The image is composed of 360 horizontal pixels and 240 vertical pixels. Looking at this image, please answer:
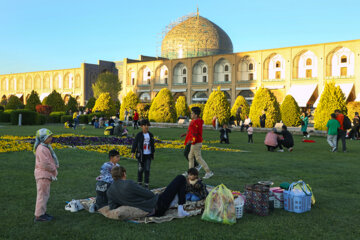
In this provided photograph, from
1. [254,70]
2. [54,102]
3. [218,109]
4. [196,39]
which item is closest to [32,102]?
[54,102]

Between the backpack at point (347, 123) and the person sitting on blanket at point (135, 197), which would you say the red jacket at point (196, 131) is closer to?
the person sitting on blanket at point (135, 197)

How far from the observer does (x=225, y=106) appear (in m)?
28.5

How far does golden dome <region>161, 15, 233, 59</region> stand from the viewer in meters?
65.9

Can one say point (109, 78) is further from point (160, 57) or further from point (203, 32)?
point (203, 32)

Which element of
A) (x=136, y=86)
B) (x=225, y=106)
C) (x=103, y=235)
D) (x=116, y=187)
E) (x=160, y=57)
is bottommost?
(x=103, y=235)

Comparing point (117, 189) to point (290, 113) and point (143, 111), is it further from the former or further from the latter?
point (143, 111)

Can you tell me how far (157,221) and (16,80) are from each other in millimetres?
88471

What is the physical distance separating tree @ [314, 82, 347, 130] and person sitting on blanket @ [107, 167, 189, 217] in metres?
20.2

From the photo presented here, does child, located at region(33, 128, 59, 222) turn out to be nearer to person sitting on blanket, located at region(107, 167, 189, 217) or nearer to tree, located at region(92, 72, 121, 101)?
person sitting on blanket, located at region(107, 167, 189, 217)

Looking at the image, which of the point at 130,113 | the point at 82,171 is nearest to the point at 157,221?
the point at 82,171

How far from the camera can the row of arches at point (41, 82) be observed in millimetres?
74062

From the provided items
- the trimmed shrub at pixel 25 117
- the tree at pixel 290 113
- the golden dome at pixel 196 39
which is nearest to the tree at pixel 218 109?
the tree at pixel 290 113

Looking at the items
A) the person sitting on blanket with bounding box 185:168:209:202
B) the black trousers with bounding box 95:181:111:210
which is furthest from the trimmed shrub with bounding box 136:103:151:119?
the black trousers with bounding box 95:181:111:210

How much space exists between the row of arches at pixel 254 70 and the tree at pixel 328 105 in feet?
75.2
